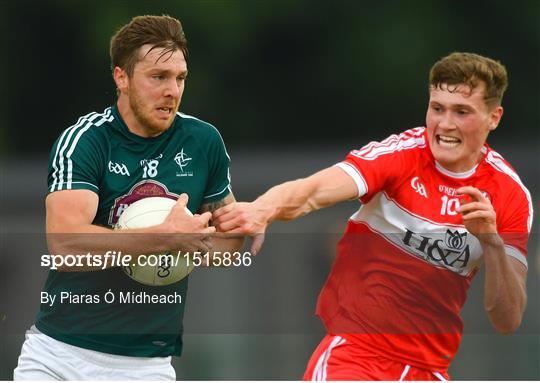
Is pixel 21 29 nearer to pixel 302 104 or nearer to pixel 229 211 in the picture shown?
pixel 302 104

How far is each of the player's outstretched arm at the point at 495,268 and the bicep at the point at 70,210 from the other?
1515 mm

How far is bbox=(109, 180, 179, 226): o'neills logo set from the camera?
5312 mm

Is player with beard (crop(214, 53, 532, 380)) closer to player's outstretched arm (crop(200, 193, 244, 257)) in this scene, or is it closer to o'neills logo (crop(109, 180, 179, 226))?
player's outstretched arm (crop(200, 193, 244, 257))

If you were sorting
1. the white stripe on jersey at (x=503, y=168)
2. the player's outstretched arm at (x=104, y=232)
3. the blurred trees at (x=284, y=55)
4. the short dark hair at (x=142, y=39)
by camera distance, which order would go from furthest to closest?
the blurred trees at (x=284, y=55) → the white stripe on jersey at (x=503, y=168) → the short dark hair at (x=142, y=39) → the player's outstretched arm at (x=104, y=232)

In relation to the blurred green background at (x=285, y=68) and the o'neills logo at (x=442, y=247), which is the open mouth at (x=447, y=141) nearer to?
the o'neills logo at (x=442, y=247)

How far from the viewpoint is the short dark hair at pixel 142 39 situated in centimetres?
543

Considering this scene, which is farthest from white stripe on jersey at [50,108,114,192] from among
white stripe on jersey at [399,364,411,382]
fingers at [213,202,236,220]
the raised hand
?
white stripe on jersey at [399,364,411,382]

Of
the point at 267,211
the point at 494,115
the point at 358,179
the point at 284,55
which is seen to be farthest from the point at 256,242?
the point at 284,55

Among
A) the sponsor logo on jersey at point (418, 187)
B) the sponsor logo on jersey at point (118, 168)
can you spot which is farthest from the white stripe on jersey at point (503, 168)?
the sponsor logo on jersey at point (118, 168)

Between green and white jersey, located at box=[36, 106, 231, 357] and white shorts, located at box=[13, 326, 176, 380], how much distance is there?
0.03m

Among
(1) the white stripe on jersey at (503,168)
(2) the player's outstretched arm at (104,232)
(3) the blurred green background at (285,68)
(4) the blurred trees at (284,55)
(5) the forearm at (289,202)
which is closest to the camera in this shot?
(2) the player's outstretched arm at (104,232)

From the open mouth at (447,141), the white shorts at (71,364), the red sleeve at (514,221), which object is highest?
the open mouth at (447,141)

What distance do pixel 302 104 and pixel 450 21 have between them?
2.03m

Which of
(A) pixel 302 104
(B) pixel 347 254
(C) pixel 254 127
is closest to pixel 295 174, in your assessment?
(C) pixel 254 127
